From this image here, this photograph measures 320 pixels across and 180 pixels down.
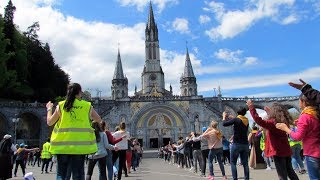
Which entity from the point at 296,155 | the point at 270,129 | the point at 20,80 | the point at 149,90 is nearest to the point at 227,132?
the point at 149,90

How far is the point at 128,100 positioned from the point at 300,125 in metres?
50.8

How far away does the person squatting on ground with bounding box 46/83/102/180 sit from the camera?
560 cm

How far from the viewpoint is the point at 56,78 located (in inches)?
2330

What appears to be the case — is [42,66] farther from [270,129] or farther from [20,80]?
[270,129]

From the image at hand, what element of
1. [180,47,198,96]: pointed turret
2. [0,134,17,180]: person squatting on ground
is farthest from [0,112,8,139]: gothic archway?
[0,134,17,180]: person squatting on ground

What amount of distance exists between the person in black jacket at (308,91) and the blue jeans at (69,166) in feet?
10.7

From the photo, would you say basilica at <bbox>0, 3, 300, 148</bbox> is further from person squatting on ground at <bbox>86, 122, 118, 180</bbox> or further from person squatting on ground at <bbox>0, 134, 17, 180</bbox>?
person squatting on ground at <bbox>86, 122, 118, 180</bbox>

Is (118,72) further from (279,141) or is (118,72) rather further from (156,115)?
(279,141)

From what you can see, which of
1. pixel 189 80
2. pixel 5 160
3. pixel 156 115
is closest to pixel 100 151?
pixel 5 160

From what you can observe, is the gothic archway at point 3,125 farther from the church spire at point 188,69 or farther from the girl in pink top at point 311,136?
the girl in pink top at point 311,136

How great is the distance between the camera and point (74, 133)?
18.5 ft

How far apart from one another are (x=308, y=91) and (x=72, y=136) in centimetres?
343

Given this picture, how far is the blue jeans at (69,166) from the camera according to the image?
5.64m

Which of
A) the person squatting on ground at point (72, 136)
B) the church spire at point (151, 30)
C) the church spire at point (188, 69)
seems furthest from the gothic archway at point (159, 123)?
the person squatting on ground at point (72, 136)
